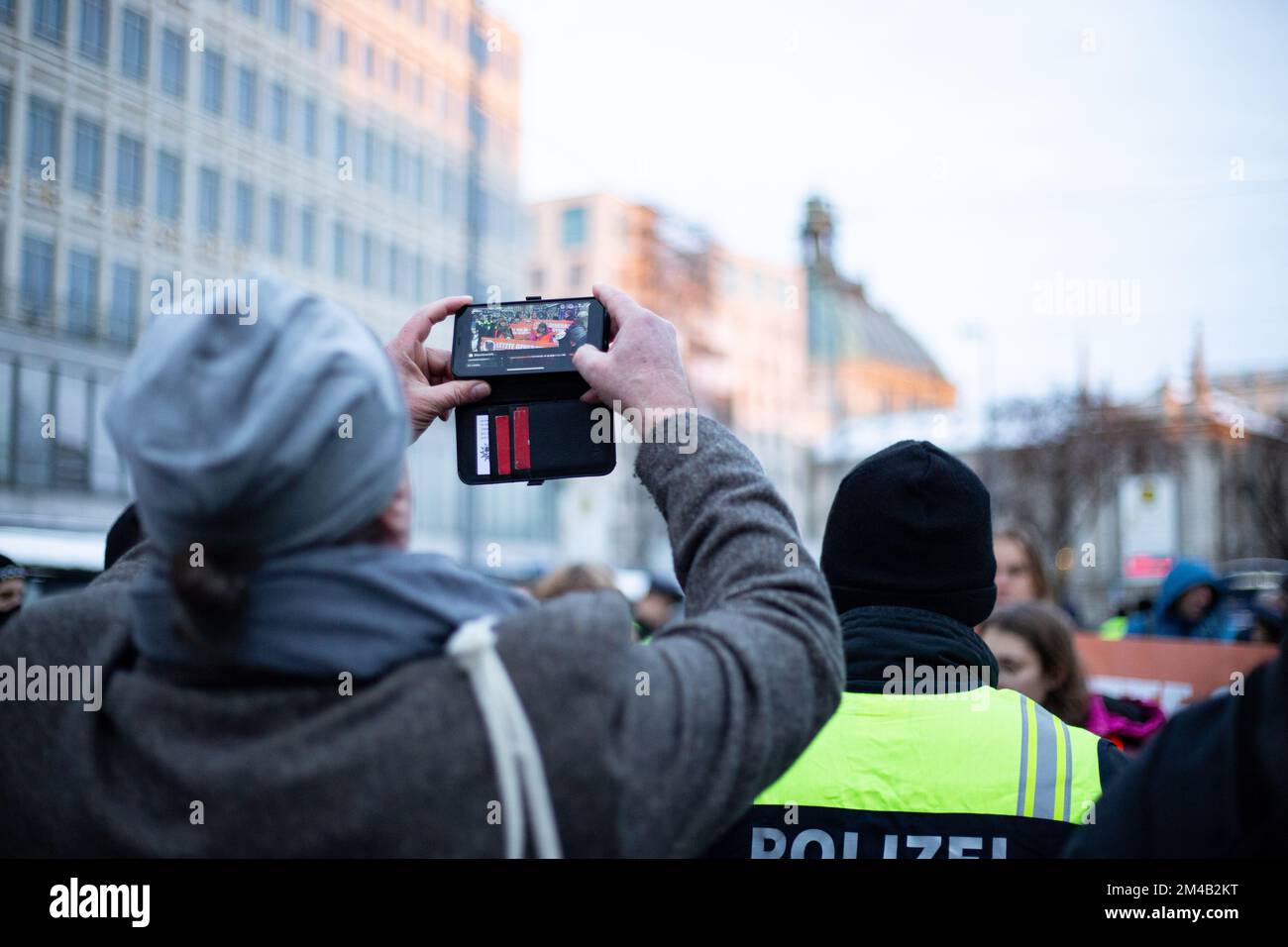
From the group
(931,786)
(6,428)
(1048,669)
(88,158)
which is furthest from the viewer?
(6,428)

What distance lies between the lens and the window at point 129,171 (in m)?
23.2

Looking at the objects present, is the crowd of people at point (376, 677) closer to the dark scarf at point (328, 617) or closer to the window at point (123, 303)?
the dark scarf at point (328, 617)

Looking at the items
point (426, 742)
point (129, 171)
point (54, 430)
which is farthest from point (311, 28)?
point (426, 742)

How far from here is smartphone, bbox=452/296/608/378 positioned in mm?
1877

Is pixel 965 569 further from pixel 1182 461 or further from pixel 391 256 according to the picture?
pixel 1182 461

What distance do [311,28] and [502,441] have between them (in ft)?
109

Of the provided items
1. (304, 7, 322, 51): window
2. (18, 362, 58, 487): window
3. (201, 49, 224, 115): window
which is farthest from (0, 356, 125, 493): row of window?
(304, 7, 322, 51): window

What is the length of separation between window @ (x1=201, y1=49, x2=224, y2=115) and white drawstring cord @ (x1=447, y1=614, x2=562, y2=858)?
2778 cm

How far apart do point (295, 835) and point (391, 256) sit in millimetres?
35711

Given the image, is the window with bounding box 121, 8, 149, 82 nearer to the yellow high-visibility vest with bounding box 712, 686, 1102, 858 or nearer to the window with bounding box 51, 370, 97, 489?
the window with bounding box 51, 370, 97, 489

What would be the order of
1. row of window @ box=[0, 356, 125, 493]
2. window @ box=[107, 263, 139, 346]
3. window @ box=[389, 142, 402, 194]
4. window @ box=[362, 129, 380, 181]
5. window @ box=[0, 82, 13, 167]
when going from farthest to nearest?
window @ box=[389, 142, 402, 194]
window @ box=[362, 129, 380, 181]
window @ box=[107, 263, 139, 346]
row of window @ box=[0, 356, 125, 493]
window @ box=[0, 82, 13, 167]

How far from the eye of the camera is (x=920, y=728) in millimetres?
2289

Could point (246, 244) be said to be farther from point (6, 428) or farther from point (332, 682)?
point (332, 682)

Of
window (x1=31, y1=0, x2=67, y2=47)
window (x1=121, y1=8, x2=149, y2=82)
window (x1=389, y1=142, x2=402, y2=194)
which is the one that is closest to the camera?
window (x1=31, y1=0, x2=67, y2=47)
